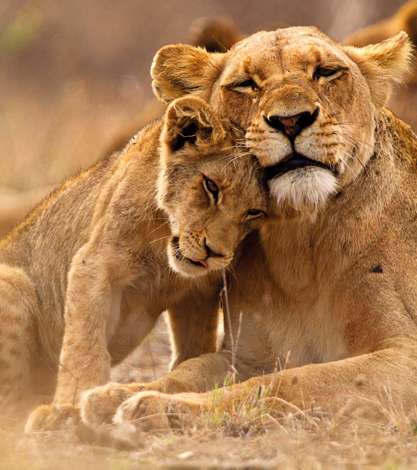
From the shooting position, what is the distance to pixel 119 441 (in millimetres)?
4113

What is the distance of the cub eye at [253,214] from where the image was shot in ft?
15.7

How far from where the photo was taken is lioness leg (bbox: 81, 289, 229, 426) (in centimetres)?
464

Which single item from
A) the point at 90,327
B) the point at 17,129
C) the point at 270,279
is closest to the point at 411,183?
the point at 270,279

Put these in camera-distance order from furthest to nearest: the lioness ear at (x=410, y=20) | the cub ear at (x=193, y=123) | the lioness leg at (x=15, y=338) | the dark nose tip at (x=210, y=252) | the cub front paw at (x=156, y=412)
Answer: the lioness ear at (x=410, y=20), the lioness leg at (x=15, y=338), the cub ear at (x=193, y=123), the dark nose tip at (x=210, y=252), the cub front paw at (x=156, y=412)

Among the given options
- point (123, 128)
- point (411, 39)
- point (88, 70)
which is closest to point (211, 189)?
point (411, 39)

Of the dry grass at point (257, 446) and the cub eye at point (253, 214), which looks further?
the cub eye at point (253, 214)

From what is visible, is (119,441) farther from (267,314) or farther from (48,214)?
(48,214)

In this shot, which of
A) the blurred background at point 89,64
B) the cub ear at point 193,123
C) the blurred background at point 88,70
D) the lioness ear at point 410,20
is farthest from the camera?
the blurred background at point 89,64

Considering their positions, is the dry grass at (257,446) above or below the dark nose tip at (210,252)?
below

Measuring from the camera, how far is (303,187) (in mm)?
4578

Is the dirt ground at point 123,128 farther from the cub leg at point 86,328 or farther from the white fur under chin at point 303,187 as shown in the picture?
the white fur under chin at point 303,187

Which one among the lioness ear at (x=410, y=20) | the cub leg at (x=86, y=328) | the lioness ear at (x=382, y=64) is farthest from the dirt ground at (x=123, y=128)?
the lioness ear at (x=410, y=20)

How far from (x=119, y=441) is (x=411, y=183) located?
188 cm

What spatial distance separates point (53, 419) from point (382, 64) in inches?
76.3
